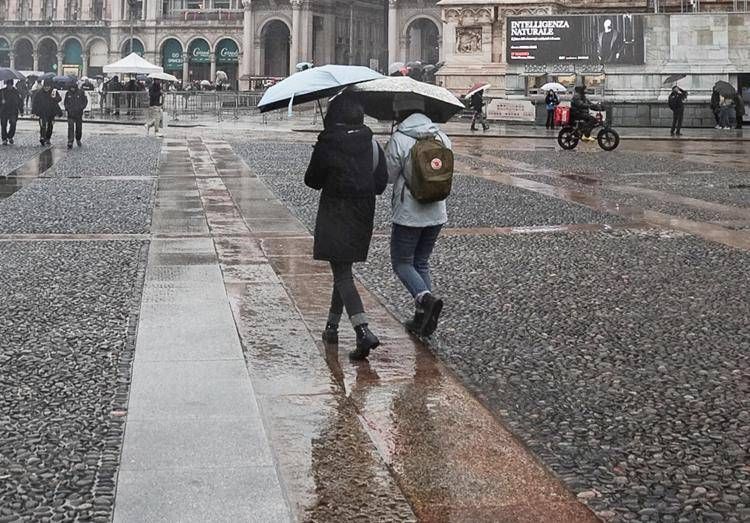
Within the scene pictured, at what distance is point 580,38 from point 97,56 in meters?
76.9

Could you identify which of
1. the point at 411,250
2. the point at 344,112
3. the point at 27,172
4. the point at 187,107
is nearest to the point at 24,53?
the point at 187,107

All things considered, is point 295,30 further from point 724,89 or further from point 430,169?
point 430,169

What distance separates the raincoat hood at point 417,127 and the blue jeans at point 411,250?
64 cm

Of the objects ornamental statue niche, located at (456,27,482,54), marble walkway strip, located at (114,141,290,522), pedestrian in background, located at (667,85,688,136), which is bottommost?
marble walkway strip, located at (114,141,290,522)

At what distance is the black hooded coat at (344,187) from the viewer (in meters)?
6.18

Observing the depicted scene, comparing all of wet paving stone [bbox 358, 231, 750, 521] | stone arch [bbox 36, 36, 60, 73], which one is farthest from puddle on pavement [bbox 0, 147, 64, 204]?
stone arch [bbox 36, 36, 60, 73]

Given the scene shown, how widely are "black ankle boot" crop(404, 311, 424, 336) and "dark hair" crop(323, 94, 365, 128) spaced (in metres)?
1.38

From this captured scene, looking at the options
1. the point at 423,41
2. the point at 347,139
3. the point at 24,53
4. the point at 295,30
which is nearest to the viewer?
the point at 347,139

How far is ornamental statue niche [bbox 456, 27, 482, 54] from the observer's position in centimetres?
4441

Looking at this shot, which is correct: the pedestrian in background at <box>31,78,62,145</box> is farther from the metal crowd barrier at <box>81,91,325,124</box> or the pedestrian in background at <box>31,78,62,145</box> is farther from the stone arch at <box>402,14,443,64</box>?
the stone arch at <box>402,14,443,64</box>

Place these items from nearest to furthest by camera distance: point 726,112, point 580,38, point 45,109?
point 45,109 → point 726,112 → point 580,38

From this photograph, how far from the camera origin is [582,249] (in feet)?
34.6

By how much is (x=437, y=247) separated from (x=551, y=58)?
3021 cm

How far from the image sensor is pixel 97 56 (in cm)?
10525
